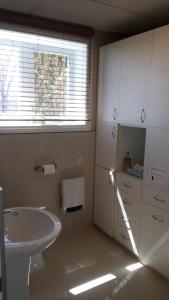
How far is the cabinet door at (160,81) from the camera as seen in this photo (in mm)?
1996

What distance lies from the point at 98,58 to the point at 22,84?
3.02 feet

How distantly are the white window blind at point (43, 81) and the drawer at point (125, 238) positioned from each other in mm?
1183

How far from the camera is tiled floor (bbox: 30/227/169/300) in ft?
6.61

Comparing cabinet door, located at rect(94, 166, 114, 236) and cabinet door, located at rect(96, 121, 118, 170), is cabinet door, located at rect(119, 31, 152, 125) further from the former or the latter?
cabinet door, located at rect(94, 166, 114, 236)

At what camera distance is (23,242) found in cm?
160

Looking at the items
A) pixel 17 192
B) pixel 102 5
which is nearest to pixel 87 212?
pixel 17 192

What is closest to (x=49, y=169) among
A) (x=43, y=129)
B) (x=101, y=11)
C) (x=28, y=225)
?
(x=43, y=129)

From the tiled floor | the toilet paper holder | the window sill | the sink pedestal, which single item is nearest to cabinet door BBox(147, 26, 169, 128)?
the window sill

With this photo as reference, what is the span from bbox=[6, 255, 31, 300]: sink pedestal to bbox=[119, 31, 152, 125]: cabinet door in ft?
4.86

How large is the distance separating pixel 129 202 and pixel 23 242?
1229 mm

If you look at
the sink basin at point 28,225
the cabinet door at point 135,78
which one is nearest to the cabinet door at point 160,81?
the cabinet door at point 135,78

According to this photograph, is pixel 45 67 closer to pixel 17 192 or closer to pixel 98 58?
pixel 98 58

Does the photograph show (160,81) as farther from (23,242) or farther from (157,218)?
(23,242)

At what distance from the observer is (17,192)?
8.29ft
